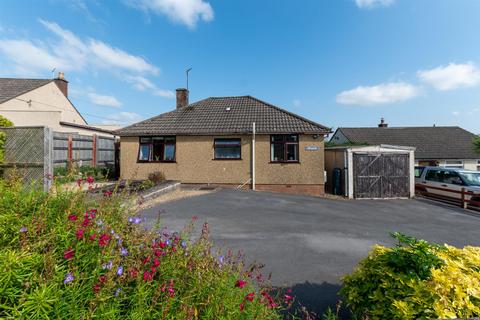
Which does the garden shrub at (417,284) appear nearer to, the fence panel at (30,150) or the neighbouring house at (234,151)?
the fence panel at (30,150)

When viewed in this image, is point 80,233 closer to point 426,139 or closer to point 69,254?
point 69,254

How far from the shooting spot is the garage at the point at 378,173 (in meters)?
12.5

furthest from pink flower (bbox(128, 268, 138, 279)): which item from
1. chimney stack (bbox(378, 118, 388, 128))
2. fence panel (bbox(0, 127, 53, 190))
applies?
chimney stack (bbox(378, 118, 388, 128))

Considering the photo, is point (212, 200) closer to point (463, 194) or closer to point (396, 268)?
point (396, 268)

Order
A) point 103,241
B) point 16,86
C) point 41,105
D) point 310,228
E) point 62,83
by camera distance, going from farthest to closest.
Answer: point 62,83 < point 16,86 < point 41,105 < point 310,228 < point 103,241

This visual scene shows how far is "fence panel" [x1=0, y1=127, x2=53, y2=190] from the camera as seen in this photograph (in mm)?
7621

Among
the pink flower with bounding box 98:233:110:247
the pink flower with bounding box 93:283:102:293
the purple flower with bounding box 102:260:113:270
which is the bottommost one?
the pink flower with bounding box 93:283:102:293

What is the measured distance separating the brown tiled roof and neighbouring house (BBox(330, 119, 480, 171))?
2732 cm

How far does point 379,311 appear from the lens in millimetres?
2244

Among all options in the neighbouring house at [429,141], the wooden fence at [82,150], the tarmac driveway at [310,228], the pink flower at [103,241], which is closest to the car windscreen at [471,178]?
the tarmac driveway at [310,228]

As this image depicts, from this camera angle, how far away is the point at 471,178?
1106cm

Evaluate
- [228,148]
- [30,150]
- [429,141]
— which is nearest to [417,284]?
[30,150]

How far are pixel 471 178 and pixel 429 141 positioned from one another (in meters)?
18.1

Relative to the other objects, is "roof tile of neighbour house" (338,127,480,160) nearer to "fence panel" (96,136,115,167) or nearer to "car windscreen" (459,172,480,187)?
"car windscreen" (459,172,480,187)
